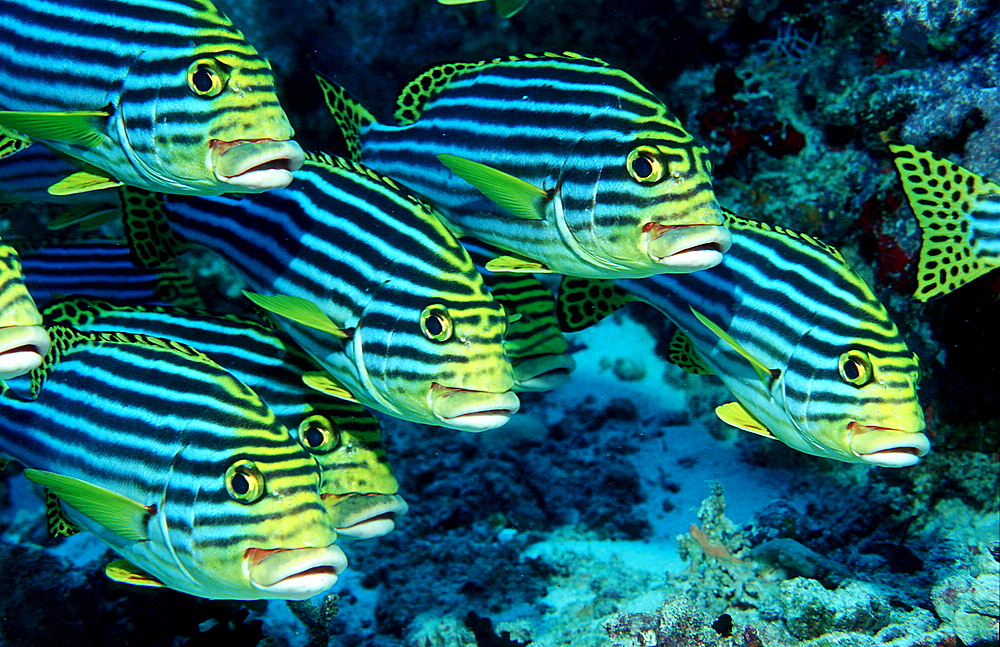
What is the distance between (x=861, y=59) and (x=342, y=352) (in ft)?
17.6

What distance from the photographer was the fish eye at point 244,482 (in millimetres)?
2391

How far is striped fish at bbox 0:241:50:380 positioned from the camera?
2.13 m

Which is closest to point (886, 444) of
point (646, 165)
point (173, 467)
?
point (646, 165)

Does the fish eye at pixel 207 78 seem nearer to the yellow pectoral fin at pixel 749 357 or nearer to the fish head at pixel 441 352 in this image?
the fish head at pixel 441 352

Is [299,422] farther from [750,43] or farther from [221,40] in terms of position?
[750,43]

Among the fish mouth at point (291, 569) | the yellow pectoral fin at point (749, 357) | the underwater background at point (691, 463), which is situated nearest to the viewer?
the fish mouth at point (291, 569)

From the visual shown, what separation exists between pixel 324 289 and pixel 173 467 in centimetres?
95

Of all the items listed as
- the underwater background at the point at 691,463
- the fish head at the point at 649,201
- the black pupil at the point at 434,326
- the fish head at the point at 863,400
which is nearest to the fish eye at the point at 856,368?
the fish head at the point at 863,400

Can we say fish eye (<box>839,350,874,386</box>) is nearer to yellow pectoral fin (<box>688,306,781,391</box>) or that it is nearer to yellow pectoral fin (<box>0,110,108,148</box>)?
yellow pectoral fin (<box>688,306,781,391</box>)

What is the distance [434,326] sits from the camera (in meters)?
2.71

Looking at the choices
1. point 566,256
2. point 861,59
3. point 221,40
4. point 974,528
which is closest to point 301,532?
point 566,256

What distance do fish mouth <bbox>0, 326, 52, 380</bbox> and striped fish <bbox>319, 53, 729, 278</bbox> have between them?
161cm

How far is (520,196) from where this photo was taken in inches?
108

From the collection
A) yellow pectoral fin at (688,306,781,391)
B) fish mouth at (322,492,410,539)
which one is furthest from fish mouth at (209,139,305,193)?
yellow pectoral fin at (688,306,781,391)
